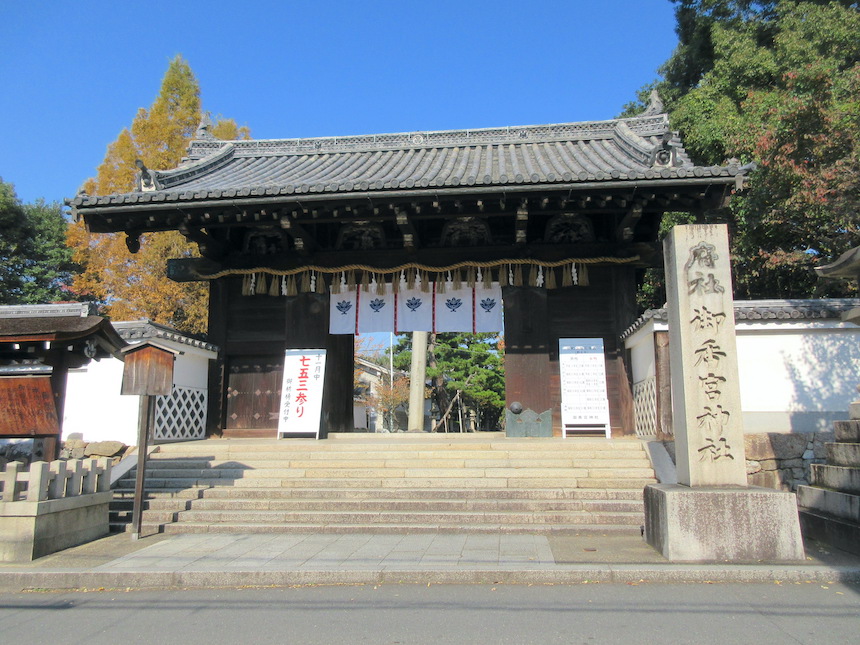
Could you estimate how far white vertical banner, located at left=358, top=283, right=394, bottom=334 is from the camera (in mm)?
13258

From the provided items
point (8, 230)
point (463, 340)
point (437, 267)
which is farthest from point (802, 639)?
point (8, 230)

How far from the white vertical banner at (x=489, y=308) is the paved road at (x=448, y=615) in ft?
25.0

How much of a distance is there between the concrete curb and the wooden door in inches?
288

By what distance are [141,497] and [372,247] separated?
747cm

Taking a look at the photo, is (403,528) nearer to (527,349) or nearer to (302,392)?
(302,392)

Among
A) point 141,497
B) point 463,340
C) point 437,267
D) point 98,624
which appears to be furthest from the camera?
point 463,340

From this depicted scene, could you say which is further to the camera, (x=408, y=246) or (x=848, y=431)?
(x=408, y=246)

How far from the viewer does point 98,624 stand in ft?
16.2

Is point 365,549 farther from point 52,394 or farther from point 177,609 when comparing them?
point 52,394

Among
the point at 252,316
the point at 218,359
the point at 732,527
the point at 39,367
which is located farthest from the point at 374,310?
the point at 732,527

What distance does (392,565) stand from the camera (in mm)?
6078

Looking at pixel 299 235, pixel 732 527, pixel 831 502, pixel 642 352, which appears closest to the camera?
pixel 732 527

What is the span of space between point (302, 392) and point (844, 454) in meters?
9.32

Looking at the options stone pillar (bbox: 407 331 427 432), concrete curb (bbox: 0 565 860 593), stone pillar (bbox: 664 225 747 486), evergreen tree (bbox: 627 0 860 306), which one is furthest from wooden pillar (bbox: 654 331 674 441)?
stone pillar (bbox: 407 331 427 432)
